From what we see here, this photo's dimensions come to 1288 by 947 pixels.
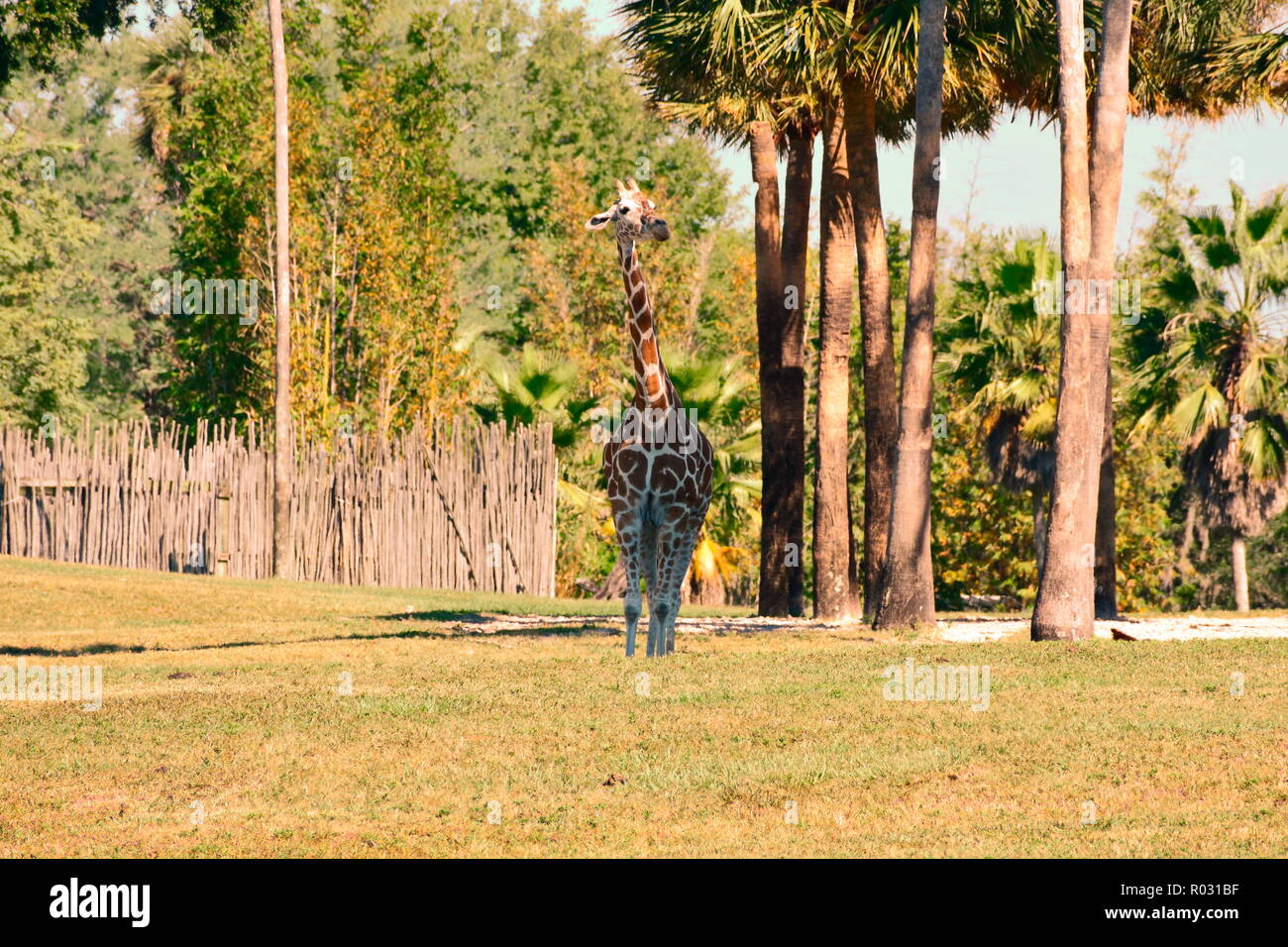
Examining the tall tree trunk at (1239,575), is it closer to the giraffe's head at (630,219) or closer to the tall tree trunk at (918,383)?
the tall tree trunk at (918,383)

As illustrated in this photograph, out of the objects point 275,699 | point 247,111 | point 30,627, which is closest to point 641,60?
point 30,627

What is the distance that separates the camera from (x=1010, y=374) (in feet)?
101

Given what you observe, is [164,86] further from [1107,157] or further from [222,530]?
[1107,157]

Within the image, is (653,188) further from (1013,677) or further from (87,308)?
(1013,677)

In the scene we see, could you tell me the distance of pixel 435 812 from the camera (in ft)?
27.5

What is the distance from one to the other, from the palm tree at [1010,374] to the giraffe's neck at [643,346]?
16.1 meters

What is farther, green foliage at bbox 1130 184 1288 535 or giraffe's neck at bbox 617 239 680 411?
green foliage at bbox 1130 184 1288 535

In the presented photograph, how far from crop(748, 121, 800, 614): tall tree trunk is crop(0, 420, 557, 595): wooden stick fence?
17.0ft

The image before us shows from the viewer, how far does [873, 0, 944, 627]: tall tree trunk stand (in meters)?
17.0

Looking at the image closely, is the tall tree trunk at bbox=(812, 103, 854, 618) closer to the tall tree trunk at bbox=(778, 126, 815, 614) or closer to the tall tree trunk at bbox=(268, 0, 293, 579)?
the tall tree trunk at bbox=(778, 126, 815, 614)

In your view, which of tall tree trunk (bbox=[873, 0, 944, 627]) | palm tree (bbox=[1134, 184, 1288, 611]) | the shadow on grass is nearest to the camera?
tall tree trunk (bbox=[873, 0, 944, 627])

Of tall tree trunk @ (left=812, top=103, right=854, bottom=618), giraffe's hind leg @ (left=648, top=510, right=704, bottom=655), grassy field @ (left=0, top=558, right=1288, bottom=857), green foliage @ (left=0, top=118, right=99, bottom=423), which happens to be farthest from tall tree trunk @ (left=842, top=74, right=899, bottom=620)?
green foliage @ (left=0, top=118, right=99, bottom=423)

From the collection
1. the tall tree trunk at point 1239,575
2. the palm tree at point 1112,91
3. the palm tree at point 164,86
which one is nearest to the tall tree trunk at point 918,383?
the palm tree at point 1112,91

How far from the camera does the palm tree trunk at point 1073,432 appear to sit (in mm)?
15539
